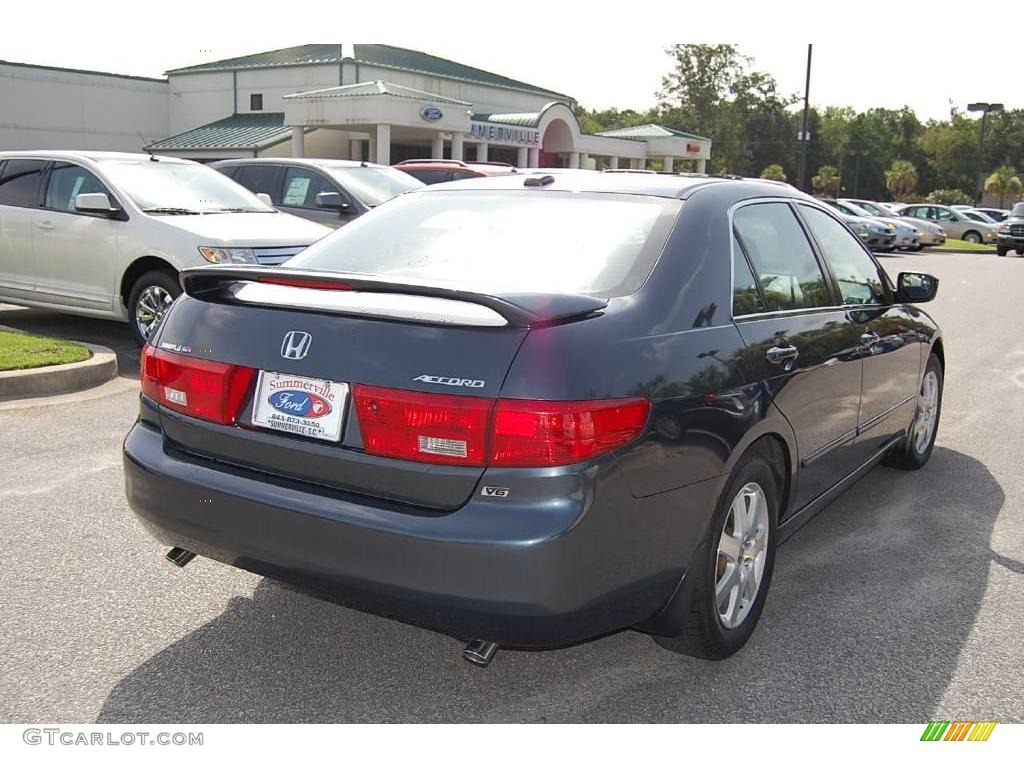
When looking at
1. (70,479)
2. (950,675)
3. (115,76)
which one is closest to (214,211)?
(70,479)

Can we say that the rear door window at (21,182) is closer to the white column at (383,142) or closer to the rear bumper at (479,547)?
the rear bumper at (479,547)

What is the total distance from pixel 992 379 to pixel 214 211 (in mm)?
7193

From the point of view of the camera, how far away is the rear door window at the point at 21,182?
31.8 feet

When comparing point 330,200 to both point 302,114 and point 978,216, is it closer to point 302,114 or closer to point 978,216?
point 302,114

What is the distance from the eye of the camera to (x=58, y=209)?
9.50 m

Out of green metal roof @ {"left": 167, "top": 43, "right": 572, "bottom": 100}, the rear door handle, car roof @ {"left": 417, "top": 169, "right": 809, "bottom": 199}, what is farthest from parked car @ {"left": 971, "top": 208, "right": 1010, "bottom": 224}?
the rear door handle

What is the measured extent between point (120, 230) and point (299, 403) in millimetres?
6685

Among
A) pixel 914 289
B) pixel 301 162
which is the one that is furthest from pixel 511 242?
pixel 301 162

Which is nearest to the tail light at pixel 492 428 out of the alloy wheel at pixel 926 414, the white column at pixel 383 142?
the alloy wheel at pixel 926 414

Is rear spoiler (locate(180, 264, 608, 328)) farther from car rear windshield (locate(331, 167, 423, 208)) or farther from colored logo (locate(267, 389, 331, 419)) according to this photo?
car rear windshield (locate(331, 167, 423, 208))

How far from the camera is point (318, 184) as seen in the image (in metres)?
12.5

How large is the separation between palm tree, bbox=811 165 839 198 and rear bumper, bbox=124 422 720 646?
96.4m

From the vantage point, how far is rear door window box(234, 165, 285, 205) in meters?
12.8
